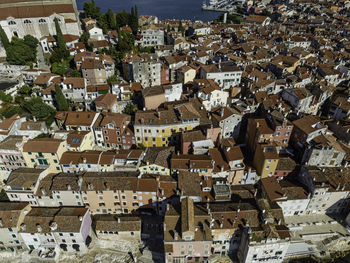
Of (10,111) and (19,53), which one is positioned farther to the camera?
(19,53)

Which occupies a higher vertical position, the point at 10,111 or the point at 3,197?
the point at 10,111

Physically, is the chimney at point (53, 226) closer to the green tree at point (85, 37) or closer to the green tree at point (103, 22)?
the green tree at point (85, 37)

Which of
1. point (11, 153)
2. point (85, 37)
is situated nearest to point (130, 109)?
point (11, 153)

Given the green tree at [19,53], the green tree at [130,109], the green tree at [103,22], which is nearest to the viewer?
the green tree at [130,109]

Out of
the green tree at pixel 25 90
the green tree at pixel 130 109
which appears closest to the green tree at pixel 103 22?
the green tree at pixel 25 90

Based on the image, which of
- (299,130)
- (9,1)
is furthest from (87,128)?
(9,1)

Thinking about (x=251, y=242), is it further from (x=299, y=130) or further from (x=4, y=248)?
(x=4, y=248)

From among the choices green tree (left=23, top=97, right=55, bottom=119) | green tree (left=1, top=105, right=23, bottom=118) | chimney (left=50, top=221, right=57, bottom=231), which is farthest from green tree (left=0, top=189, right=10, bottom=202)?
green tree (left=1, top=105, right=23, bottom=118)

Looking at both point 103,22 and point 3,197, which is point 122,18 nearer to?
point 103,22
